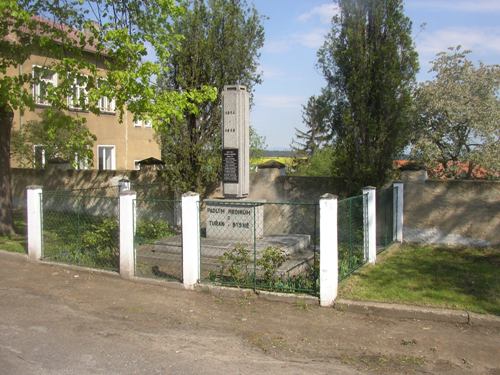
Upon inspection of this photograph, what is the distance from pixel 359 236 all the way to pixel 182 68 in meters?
5.84

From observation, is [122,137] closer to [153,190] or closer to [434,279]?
[153,190]

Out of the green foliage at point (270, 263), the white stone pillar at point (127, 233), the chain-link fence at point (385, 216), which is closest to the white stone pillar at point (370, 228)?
the chain-link fence at point (385, 216)

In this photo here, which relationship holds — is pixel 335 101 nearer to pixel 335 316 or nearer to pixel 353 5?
pixel 353 5

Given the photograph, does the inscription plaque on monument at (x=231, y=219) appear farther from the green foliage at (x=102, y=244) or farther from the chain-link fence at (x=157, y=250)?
the green foliage at (x=102, y=244)

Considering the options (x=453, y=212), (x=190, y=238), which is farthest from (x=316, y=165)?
(x=190, y=238)

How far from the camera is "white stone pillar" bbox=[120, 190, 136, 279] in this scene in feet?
27.2

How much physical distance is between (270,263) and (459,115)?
33.4ft

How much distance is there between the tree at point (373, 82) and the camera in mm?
11008

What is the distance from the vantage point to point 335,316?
6590 mm

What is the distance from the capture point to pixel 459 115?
1539cm

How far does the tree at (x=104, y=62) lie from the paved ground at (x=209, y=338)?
16.2 feet

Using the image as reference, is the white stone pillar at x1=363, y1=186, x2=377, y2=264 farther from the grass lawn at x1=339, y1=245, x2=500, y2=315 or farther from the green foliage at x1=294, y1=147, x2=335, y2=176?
the green foliage at x1=294, y1=147, x2=335, y2=176

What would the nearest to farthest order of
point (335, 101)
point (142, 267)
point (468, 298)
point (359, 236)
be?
point (468, 298), point (142, 267), point (359, 236), point (335, 101)

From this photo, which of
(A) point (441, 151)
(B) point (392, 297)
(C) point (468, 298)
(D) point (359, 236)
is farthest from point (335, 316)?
(A) point (441, 151)
